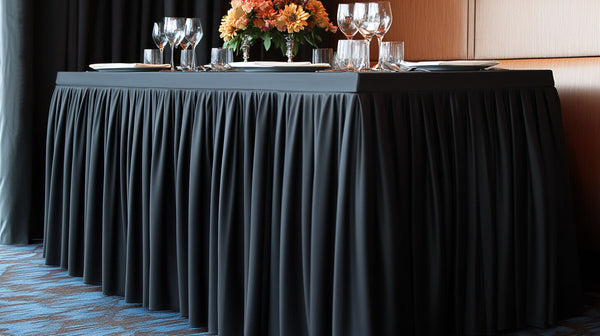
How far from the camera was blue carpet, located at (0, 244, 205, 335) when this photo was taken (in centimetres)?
239

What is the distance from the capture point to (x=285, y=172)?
2.01m

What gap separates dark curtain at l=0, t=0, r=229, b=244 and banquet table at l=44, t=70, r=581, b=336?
1074 millimetres

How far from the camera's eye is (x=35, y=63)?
142 inches

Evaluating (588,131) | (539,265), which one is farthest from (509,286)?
(588,131)

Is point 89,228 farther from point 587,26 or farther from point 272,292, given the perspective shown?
point 587,26

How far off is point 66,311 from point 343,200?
1230mm

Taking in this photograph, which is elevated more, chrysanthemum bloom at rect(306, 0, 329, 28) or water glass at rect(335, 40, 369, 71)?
chrysanthemum bloom at rect(306, 0, 329, 28)

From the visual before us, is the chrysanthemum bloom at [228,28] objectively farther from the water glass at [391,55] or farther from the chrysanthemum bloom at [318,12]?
the water glass at [391,55]

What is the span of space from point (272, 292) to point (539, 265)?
0.84m

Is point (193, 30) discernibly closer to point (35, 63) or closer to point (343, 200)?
point (35, 63)

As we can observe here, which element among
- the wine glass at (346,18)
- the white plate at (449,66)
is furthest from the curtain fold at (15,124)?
the white plate at (449,66)

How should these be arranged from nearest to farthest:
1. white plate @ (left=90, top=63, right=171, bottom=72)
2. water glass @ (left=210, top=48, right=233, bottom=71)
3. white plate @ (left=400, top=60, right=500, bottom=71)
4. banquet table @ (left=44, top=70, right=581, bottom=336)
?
banquet table @ (left=44, top=70, right=581, bottom=336) < white plate @ (left=400, top=60, right=500, bottom=71) < white plate @ (left=90, top=63, right=171, bottom=72) < water glass @ (left=210, top=48, right=233, bottom=71)

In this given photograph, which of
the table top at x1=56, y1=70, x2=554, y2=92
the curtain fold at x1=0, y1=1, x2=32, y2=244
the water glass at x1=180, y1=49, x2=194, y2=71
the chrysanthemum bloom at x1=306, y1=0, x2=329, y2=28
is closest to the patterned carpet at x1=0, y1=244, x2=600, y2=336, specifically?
the curtain fold at x1=0, y1=1, x2=32, y2=244

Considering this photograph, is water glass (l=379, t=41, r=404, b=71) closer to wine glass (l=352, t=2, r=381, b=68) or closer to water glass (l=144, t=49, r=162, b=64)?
wine glass (l=352, t=2, r=381, b=68)
